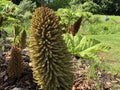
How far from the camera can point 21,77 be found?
4207 millimetres

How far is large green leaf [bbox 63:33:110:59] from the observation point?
3785 mm

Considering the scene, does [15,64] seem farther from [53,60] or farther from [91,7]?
[91,7]

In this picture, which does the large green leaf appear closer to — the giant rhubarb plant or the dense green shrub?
the giant rhubarb plant

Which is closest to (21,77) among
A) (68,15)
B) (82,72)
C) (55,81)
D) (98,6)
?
(82,72)

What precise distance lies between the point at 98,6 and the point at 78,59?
95.5ft

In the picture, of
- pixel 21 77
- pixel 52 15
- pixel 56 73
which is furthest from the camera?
pixel 21 77

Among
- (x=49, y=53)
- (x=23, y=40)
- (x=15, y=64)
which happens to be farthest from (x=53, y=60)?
(x=23, y=40)

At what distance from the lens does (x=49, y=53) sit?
294cm

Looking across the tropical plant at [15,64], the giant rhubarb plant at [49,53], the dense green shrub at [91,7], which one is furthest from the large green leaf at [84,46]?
the dense green shrub at [91,7]

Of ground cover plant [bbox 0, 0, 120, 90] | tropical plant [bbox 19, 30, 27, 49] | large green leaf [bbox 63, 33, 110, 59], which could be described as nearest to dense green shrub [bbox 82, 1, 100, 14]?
ground cover plant [bbox 0, 0, 120, 90]

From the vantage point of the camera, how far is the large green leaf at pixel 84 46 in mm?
3785

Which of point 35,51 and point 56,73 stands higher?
point 35,51

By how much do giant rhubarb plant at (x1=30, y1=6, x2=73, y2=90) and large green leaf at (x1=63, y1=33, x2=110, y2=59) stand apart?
2.36 ft

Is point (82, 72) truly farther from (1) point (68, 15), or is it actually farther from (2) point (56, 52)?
(1) point (68, 15)
